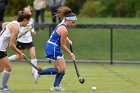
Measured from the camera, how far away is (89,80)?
18031 mm

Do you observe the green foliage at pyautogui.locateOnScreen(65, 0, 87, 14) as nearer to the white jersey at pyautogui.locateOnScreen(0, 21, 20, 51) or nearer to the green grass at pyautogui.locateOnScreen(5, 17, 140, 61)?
the green grass at pyautogui.locateOnScreen(5, 17, 140, 61)

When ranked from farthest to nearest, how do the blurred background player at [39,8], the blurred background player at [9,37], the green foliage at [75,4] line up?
1. the green foliage at [75,4]
2. the blurred background player at [39,8]
3. the blurred background player at [9,37]

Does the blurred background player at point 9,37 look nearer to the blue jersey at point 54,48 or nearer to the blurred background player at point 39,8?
the blue jersey at point 54,48

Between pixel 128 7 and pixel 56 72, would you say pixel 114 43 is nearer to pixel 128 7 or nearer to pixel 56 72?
pixel 128 7

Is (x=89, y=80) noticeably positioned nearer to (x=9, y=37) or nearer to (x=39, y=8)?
(x=9, y=37)

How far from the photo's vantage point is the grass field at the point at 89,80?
15.6 m

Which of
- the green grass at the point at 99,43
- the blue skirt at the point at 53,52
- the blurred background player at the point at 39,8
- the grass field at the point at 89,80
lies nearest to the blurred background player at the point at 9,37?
the grass field at the point at 89,80

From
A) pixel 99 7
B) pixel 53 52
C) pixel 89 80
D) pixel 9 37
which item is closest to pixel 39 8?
pixel 89 80

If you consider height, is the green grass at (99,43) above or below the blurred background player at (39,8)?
below

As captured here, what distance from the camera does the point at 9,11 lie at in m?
34.5

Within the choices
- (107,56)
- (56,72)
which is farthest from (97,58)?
(56,72)

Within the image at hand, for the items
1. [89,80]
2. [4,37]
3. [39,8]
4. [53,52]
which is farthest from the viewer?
[39,8]

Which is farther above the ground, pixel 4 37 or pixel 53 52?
pixel 4 37

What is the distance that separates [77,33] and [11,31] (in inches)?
447
